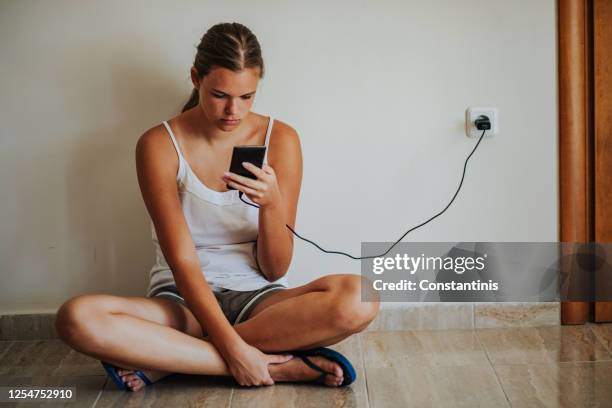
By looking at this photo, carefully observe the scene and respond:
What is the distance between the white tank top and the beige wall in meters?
0.26

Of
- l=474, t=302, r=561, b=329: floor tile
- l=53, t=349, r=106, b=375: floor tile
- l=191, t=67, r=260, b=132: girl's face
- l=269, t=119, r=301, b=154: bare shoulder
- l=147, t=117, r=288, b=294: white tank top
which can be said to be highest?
l=191, t=67, r=260, b=132: girl's face

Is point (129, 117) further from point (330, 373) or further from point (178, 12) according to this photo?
point (330, 373)

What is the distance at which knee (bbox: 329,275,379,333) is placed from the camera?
69.0 inches

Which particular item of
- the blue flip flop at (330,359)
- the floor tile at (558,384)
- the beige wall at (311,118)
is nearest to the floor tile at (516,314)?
the beige wall at (311,118)

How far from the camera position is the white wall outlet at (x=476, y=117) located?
216 cm

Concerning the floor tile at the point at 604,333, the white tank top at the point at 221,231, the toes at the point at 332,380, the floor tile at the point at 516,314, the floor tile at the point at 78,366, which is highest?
the white tank top at the point at 221,231

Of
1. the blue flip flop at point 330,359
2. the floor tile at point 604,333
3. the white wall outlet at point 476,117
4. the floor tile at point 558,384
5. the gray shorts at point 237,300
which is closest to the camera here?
the floor tile at point 558,384

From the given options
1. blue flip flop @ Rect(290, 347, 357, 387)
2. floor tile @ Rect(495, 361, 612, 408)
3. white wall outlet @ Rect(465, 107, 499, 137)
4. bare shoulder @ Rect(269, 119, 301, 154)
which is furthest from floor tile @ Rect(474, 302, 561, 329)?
bare shoulder @ Rect(269, 119, 301, 154)

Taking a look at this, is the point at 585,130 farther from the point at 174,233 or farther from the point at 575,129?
the point at 174,233

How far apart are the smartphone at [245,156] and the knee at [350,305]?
1.02 ft

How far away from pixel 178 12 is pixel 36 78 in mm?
423

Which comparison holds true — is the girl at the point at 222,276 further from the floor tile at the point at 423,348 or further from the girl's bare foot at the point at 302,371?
the floor tile at the point at 423,348

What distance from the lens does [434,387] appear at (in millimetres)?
1767

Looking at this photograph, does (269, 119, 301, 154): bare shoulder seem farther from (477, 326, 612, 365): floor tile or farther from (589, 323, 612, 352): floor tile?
(589, 323, 612, 352): floor tile
